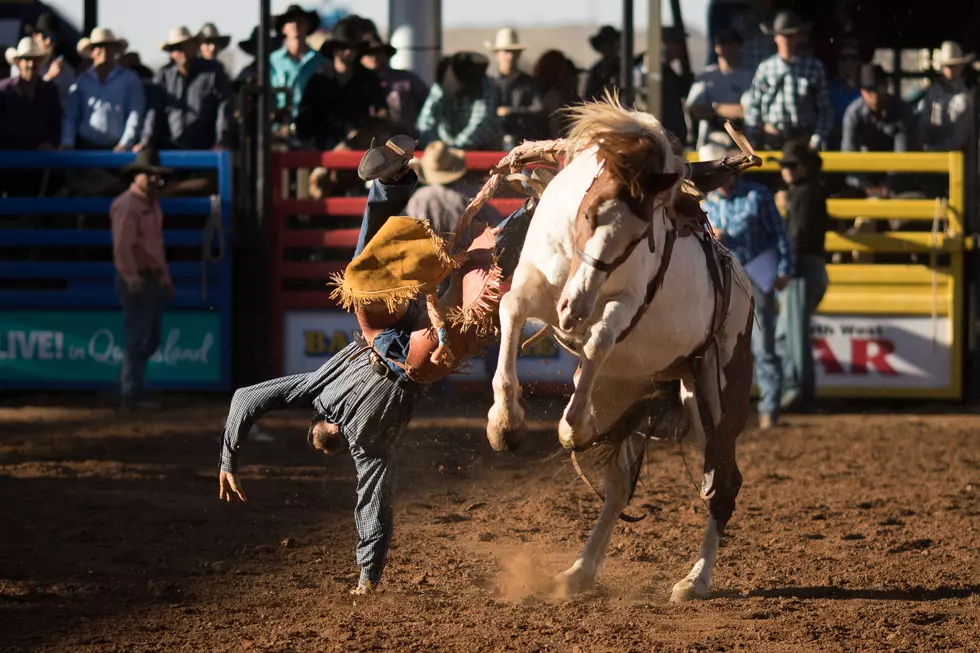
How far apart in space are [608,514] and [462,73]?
616 cm

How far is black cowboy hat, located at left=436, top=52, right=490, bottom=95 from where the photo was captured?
1147 cm

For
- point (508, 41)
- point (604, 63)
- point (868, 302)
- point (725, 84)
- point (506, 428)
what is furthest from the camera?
point (604, 63)

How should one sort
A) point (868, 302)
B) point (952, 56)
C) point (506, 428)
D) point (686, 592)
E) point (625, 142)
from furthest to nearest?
point (952, 56), point (868, 302), point (686, 592), point (625, 142), point (506, 428)

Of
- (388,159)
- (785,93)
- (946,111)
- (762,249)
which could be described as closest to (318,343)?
(762,249)

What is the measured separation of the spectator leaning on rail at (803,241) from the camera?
10789 mm

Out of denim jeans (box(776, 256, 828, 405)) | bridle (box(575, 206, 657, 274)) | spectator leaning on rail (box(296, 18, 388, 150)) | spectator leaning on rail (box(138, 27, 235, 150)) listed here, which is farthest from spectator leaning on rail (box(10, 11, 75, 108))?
bridle (box(575, 206, 657, 274))

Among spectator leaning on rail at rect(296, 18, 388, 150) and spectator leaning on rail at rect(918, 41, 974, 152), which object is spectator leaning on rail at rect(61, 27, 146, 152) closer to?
spectator leaning on rail at rect(296, 18, 388, 150)

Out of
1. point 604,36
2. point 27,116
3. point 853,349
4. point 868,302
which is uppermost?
point 604,36

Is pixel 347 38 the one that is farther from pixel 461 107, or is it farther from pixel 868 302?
pixel 868 302

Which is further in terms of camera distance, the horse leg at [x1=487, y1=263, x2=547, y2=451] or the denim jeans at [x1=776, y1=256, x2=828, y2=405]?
the denim jeans at [x1=776, y1=256, x2=828, y2=405]

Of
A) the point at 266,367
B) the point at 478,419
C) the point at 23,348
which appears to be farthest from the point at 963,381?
the point at 23,348

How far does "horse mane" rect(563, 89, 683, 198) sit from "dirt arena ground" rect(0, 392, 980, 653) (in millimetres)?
1510

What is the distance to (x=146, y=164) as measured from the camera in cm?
1095

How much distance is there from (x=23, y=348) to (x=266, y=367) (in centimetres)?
188
